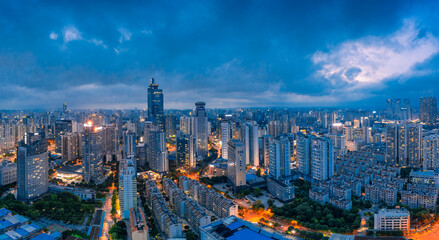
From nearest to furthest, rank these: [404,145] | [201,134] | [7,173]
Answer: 1. [7,173]
2. [404,145]
3. [201,134]

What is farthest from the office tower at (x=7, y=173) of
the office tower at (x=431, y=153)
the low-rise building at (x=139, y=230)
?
the office tower at (x=431, y=153)

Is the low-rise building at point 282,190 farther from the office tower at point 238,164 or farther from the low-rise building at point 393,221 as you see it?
the low-rise building at point 393,221

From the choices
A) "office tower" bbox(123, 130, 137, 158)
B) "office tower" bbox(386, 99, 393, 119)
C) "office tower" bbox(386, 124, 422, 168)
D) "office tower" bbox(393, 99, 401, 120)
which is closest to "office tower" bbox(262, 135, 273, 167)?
"office tower" bbox(386, 124, 422, 168)

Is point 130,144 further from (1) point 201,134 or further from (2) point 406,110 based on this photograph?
(2) point 406,110

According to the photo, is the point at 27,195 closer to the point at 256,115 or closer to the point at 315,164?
the point at 315,164

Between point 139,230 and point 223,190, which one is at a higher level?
point 139,230

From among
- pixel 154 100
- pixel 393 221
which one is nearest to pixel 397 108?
pixel 154 100

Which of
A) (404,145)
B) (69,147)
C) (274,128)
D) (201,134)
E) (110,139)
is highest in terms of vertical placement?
(274,128)
